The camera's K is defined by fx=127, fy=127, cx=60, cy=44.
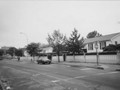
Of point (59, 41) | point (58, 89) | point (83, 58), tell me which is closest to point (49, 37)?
point (59, 41)

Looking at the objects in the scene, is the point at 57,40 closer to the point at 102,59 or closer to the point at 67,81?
the point at 102,59

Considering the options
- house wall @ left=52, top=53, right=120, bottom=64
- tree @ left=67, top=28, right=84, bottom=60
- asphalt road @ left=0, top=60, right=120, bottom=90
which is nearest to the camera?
asphalt road @ left=0, top=60, right=120, bottom=90

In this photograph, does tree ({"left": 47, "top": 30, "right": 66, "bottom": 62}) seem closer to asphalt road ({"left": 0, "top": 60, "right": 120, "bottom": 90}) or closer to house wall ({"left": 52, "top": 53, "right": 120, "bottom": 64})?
house wall ({"left": 52, "top": 53, "right": 120, "bottom": 64})

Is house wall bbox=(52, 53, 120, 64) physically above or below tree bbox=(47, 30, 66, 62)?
below

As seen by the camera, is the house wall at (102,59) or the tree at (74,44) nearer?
the house wall at (102,59)

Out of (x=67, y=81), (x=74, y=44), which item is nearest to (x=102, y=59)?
(x=74, y=44)

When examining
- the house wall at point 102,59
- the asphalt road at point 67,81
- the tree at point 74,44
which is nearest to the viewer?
the asphalt road at point 67,81

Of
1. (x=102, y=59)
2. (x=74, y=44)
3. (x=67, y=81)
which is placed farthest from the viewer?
(x=74, y=44)

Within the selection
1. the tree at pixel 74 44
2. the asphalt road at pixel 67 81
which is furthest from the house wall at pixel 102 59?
the asphalt road at pixel 67 81

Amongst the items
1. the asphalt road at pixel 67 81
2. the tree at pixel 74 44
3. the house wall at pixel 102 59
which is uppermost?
the tree at pixel 74 44

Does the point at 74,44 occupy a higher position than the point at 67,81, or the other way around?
the point at 74,44

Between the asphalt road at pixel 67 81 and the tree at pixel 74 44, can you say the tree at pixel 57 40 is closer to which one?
the tree at pixel 74 44

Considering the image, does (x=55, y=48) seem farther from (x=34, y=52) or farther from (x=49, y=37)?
(x=34, y=52)

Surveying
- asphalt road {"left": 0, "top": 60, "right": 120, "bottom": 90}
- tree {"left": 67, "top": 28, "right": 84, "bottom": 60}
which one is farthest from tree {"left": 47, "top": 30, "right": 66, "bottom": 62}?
asphalt road {"left": 0, "top": 60, "right": 120, "bottom": 90}
